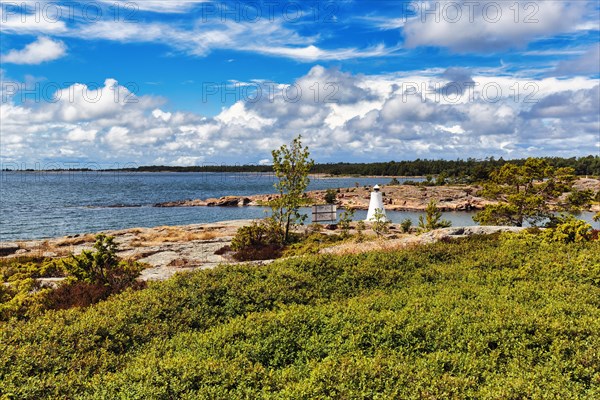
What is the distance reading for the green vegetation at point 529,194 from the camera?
88.2ft

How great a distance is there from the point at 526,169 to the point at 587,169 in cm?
13673

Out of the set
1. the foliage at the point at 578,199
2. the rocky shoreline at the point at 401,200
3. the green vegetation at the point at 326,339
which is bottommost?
the rocky shoreline at the point at 401,200

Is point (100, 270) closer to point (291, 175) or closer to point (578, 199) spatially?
point (291, 175)

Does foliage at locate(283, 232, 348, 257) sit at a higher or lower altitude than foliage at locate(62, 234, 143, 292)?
lower

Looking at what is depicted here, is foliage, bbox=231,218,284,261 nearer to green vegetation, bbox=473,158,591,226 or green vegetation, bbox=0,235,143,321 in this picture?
green vegetation, bbox=0,235,143,321

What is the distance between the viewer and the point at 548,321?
7.67 meters

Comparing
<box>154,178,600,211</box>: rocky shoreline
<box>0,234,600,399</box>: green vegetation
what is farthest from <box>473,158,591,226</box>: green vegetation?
<box>154,178,600,211</box>: rocky shoreline

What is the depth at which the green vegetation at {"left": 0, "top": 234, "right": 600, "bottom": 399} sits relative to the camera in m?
5.73

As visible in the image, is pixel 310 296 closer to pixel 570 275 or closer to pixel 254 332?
pixel 254 332

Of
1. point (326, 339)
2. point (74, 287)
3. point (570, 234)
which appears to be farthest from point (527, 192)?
point (74, 287)

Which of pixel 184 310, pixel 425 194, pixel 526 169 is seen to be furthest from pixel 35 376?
pixel 425 194

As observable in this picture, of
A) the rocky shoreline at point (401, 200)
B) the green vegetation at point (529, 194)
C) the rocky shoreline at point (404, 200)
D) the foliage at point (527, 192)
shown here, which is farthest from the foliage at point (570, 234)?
the rocky shoreline at point (401, 200)

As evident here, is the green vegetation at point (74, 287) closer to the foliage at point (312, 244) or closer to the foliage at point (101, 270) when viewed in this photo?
the foliage at point (101, 270)

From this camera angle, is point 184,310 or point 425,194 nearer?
point 184,310
